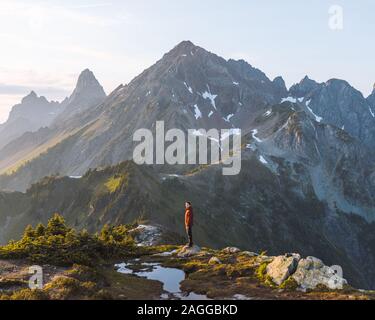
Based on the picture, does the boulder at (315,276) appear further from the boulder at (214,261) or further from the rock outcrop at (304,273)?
the boulder at (214,261)

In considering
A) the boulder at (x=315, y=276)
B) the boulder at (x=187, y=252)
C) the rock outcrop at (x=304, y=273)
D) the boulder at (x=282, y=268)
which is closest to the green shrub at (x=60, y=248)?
the boulder at (x=187, y=252)

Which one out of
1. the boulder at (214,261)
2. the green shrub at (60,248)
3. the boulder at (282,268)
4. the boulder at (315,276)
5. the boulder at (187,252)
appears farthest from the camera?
the boulder at (187,252)

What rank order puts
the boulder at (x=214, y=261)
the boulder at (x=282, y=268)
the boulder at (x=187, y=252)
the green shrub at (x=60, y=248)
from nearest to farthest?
1. the boulder at (x=282, y=268)
2. the green shrub at (x=60, y=248)
3. the boulder at (x=214, y=261)
4. the boulder at (x=187, y=252)

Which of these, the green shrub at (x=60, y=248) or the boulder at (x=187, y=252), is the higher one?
the green shrub at (x=60, y=248)

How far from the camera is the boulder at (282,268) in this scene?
88.8ft

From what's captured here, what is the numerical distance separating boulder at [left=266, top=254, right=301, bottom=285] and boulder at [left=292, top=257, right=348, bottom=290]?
406mm

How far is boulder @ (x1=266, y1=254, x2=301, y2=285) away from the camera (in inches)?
1065

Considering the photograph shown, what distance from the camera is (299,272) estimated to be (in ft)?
88.7

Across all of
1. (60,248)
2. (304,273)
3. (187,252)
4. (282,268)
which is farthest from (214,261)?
(60,248)

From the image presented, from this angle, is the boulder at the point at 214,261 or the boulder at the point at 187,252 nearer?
the boulder at the point at 214,261

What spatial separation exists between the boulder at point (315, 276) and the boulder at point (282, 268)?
1.33ft
